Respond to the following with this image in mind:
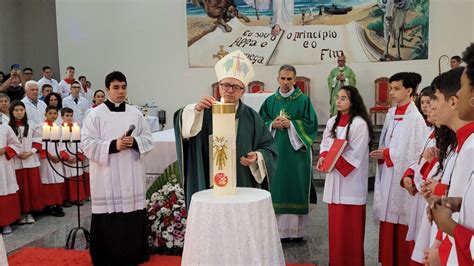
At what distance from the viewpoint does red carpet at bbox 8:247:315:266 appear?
15.2 feet

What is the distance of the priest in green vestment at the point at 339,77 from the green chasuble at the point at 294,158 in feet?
21.2

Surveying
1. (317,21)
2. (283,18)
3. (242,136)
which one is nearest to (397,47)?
(317,21)

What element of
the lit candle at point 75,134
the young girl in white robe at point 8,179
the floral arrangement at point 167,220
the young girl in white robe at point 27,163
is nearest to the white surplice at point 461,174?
the floral arrangement at point 167,220

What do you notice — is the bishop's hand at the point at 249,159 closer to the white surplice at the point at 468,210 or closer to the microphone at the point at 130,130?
the white surplice at the point at 468,210

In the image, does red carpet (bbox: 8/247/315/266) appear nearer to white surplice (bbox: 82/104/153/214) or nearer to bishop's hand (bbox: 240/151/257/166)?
white surplice (bbox: 82/104/153/214)

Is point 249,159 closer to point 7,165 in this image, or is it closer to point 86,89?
point 7,165

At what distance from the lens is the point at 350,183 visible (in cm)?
411

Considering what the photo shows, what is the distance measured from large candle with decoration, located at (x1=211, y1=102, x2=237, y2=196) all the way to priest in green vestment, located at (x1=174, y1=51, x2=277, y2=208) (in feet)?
0.61

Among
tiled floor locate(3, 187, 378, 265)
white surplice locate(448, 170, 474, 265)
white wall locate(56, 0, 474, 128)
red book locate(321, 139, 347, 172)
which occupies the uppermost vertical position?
white wall locate(56, 0, 474, 128)

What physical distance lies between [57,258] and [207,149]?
2431mm

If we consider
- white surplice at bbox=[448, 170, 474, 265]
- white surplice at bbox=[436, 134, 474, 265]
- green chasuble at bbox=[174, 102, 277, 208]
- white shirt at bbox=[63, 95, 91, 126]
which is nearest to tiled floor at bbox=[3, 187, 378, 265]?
green chasuble at bbox=[174, 102, 277, 208]

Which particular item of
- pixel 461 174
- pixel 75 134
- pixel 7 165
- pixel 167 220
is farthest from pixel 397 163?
pixel 7 165

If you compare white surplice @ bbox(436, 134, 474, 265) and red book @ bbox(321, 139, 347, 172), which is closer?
white surplice @ bbox(436, 134, 474, 265)

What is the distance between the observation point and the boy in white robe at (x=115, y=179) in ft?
14.5
